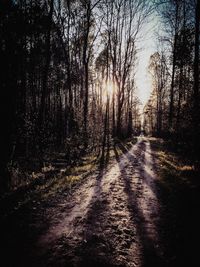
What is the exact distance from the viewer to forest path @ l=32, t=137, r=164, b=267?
11.1ft

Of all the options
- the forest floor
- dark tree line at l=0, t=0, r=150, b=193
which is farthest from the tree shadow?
dark tree line at l=0, t=0, r=150, b=193

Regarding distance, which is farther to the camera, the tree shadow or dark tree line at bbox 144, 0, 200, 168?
dark tree line at bbox 144, 0, 200, 168

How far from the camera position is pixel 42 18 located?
518 inches

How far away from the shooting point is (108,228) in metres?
4.39

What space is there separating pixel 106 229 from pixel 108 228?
0.21 ft

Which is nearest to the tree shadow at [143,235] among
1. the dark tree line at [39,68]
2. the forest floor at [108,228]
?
the forest floor at [108,228]

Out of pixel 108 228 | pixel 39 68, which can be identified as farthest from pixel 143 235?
pixel 39 68

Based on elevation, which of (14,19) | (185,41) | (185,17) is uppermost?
(185,17)

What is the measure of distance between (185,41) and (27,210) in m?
15.3

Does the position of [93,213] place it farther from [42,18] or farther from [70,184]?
[42,18]

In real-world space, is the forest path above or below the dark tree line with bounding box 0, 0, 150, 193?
below

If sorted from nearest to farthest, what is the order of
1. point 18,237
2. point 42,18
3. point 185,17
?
1. point 18,237
2. point 42,18
3. point 185,17

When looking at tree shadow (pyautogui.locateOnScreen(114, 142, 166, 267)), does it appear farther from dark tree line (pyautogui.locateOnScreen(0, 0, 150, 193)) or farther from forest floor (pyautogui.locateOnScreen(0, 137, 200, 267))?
dark tree line (pyautogui.locateOnScreen(0, 0, 150, 193))

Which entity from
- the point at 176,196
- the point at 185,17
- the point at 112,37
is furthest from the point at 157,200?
the point at 112,37
